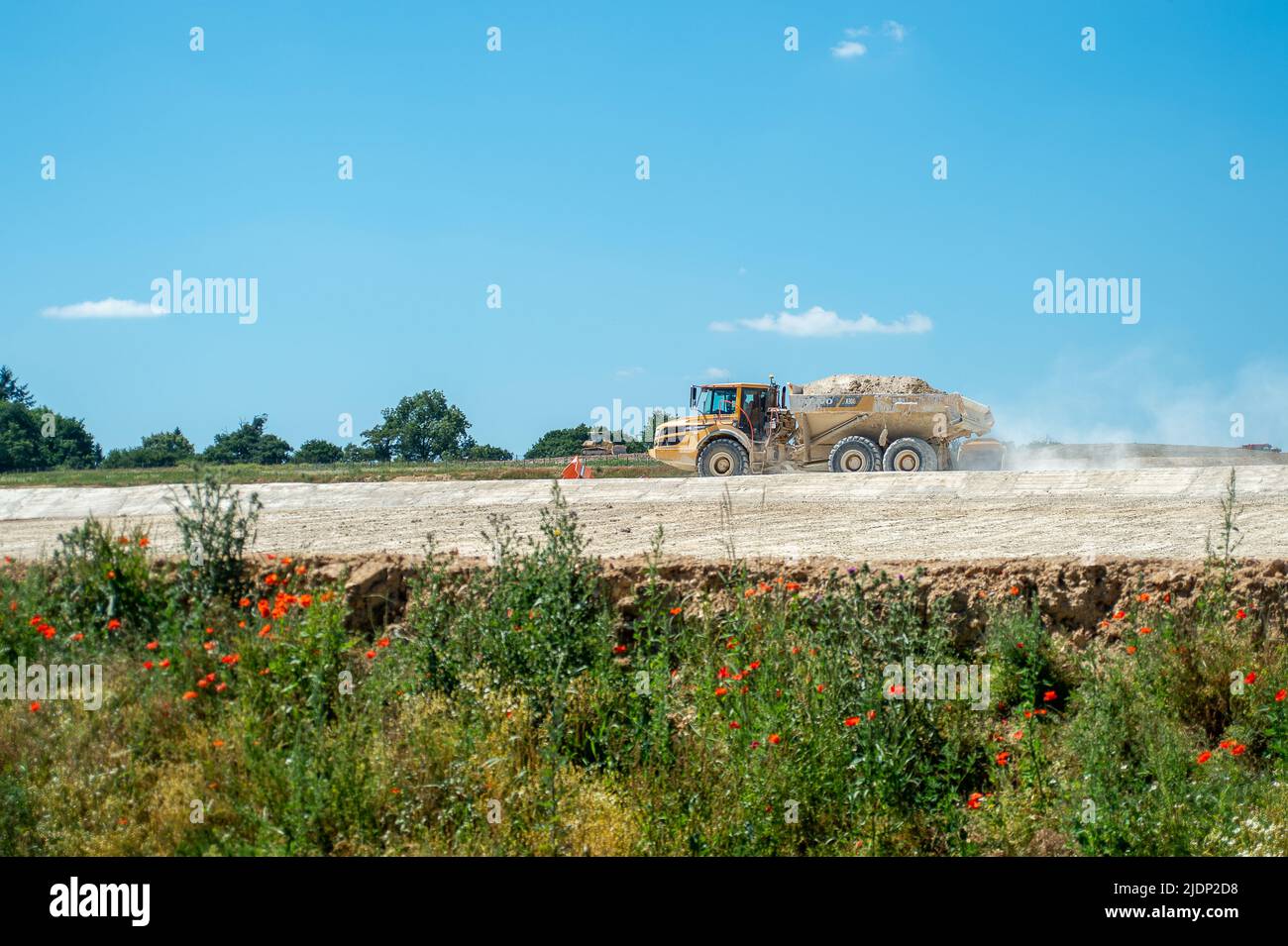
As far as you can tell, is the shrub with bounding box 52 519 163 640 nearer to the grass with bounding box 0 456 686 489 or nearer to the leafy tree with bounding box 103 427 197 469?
the grass with bounding box 0 456 686 489

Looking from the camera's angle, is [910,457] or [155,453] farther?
[155,453]

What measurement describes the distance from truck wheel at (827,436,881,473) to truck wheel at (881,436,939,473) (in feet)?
0.73

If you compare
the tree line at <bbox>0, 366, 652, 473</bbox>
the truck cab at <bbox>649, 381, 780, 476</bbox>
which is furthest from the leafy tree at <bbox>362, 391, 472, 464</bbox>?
the truck cab at <bbox>649, 381, 780, 476</bbox>

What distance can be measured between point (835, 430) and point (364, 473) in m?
11.6

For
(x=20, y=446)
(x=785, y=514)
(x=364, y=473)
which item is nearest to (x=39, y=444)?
(x=20, y=446)

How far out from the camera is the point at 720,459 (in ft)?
78.7

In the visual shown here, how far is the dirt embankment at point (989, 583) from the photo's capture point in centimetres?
802

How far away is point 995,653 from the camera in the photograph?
306 inches

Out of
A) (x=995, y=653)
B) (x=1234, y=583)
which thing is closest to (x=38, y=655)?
(x=995, y=653)

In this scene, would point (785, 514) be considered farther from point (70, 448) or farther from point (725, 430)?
point (70, 448)

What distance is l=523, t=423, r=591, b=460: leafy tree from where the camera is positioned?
4162 cm

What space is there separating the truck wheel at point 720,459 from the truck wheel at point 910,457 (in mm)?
2911
